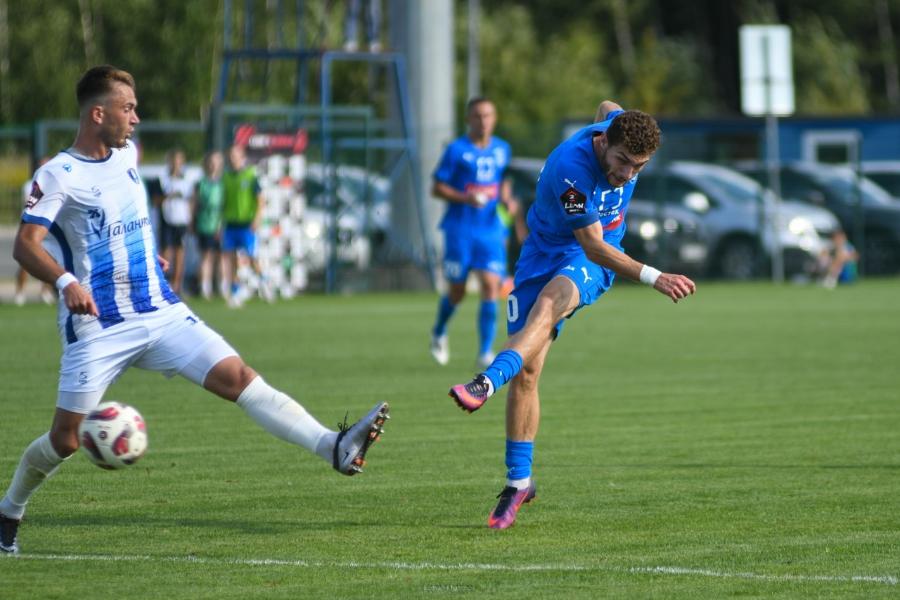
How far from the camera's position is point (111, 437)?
7293 mm

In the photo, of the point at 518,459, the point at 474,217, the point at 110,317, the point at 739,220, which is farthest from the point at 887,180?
the point at 110,317

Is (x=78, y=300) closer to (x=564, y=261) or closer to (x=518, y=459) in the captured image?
(x=518, y=459)

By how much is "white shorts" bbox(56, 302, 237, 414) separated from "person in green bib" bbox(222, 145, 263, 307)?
18473mm

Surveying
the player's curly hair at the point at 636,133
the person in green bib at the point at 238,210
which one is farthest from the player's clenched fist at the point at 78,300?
the person in green bib at the point at 238,210

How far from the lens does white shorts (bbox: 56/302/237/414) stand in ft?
24.0

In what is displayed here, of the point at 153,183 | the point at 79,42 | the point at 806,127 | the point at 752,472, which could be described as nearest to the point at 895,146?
the point at 806,127

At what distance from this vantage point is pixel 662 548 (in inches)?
291

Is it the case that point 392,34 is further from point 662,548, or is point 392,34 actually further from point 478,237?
point 662,548

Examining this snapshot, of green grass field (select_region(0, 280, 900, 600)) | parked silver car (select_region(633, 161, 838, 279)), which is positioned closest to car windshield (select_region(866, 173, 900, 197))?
parked silver car (select_region(633, 161, 838, 279))

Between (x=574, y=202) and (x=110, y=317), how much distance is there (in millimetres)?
2200

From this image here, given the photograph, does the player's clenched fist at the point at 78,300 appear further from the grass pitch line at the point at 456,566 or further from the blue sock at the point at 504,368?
the blue sock at the point at 504,368

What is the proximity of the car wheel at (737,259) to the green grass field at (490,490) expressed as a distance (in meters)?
15.7

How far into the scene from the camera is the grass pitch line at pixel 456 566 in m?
6.76

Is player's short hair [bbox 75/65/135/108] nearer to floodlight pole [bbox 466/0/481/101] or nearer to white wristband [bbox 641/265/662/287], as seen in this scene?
white wristband [bbox 641/265/662/287]
